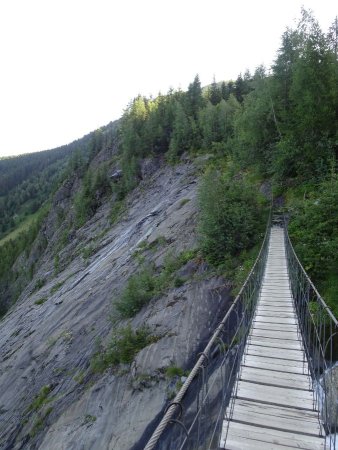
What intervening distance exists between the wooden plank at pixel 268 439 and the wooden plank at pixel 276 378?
4.05 ft

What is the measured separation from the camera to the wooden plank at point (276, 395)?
5.61m

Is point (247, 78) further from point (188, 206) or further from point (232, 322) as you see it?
point (232, 322)

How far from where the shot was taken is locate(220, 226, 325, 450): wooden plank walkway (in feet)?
16.0

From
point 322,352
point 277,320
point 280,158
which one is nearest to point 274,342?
point 277,320

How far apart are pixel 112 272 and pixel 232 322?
13.9 metres

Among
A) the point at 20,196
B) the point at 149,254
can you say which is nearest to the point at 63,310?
the point at 149,254

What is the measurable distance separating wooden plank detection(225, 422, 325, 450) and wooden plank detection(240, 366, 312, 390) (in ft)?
4.05

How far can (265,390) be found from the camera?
602 centimetres

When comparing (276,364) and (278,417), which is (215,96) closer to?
(276,364)

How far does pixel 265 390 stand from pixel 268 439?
47.9 inches

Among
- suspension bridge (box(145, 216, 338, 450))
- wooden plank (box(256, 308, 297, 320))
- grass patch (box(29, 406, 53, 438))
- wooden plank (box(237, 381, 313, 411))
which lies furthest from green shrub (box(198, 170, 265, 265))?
grass patch (box(29, 406, 53, 438))

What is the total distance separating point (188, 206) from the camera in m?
26.2

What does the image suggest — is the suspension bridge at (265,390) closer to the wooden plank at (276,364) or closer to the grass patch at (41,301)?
the wooden plank at (276,364)

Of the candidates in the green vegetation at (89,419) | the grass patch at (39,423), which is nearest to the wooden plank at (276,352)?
the green vegetation at (89,419)
